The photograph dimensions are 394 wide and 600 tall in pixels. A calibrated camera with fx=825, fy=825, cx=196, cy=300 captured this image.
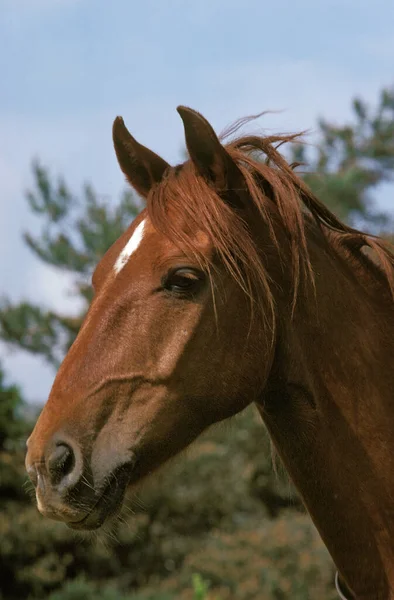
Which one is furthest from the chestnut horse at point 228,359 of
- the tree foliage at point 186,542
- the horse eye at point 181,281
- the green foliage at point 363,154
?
the green foliage at point 363,154

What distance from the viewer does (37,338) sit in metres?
15.6

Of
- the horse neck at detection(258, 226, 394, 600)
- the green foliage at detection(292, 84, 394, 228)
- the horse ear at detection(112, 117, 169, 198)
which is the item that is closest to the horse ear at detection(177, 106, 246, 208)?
the horse ear at detection(112, 117, 169, 198)

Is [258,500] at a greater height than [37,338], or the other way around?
[37,338]

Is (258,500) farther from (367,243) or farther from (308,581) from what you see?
(367,243)

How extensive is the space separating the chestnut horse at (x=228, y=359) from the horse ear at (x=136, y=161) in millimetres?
10

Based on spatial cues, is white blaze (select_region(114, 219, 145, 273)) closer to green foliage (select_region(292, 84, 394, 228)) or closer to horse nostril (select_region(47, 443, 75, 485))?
horse nostril (select_region(47, 443, 75, 485))

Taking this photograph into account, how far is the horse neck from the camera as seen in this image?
2.46 m

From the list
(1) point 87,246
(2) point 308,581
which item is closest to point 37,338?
(1) point 87,246

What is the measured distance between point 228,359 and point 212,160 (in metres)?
0.62

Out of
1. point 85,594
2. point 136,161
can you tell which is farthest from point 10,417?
point 136,161

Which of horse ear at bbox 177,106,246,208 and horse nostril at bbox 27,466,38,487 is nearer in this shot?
horse nostril at bbox 27,466,38,487

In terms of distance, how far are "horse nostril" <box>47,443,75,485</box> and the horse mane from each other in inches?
26.0

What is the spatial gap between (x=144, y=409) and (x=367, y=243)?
0.96m

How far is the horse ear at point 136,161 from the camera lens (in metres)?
2.68
